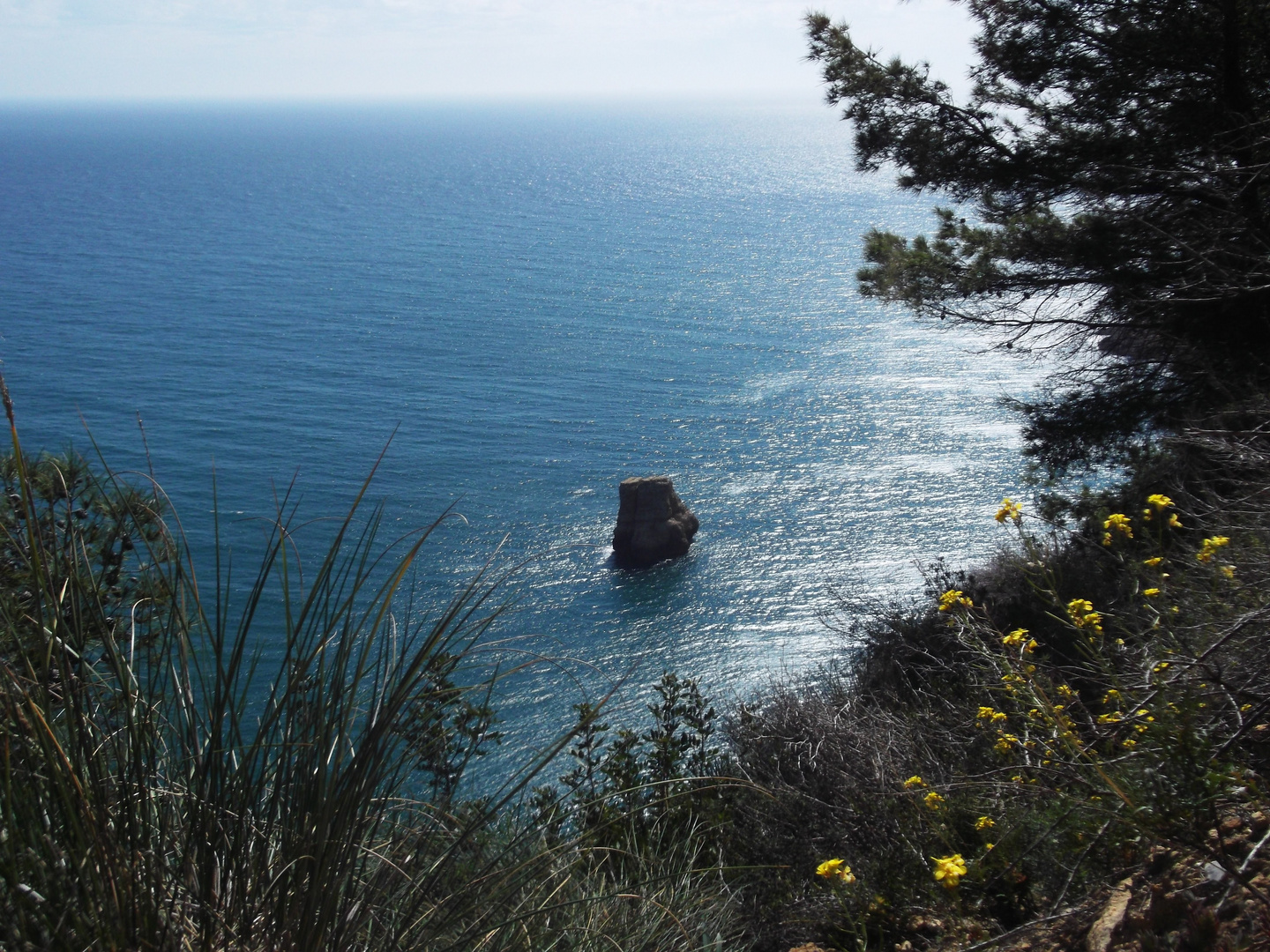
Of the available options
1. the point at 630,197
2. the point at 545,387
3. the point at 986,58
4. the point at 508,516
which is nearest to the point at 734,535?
the point at 508,516

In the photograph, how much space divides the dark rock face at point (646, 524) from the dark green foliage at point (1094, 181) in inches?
709

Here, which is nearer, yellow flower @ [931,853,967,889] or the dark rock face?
yellow flower @ [931,853,967,889]

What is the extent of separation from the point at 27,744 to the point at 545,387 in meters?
42.4

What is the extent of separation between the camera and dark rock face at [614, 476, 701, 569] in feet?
95.8

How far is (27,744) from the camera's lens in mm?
1718

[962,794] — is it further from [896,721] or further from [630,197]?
[630,197]

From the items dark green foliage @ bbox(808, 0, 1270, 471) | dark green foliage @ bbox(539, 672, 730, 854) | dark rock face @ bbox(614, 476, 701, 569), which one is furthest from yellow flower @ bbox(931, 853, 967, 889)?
dark rock face @ bbox(614, 476, 701, 569)

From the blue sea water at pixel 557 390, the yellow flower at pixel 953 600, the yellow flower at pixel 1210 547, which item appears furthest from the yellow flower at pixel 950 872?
the blue sea water at pixel 557 390

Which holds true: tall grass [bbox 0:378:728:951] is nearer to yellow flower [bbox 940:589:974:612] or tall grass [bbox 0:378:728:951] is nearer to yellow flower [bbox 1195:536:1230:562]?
yellow flower [bbox 940:589:974:612]

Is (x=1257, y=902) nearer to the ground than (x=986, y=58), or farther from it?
nearer to the ground

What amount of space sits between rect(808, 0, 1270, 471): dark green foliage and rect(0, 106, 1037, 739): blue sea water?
4.78ft

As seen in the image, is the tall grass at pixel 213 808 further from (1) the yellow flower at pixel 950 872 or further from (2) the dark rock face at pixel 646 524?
(2) the dark rock face at pixel 646 524

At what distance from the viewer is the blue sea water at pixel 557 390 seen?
28.4 m

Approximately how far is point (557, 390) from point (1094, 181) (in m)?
35.3
